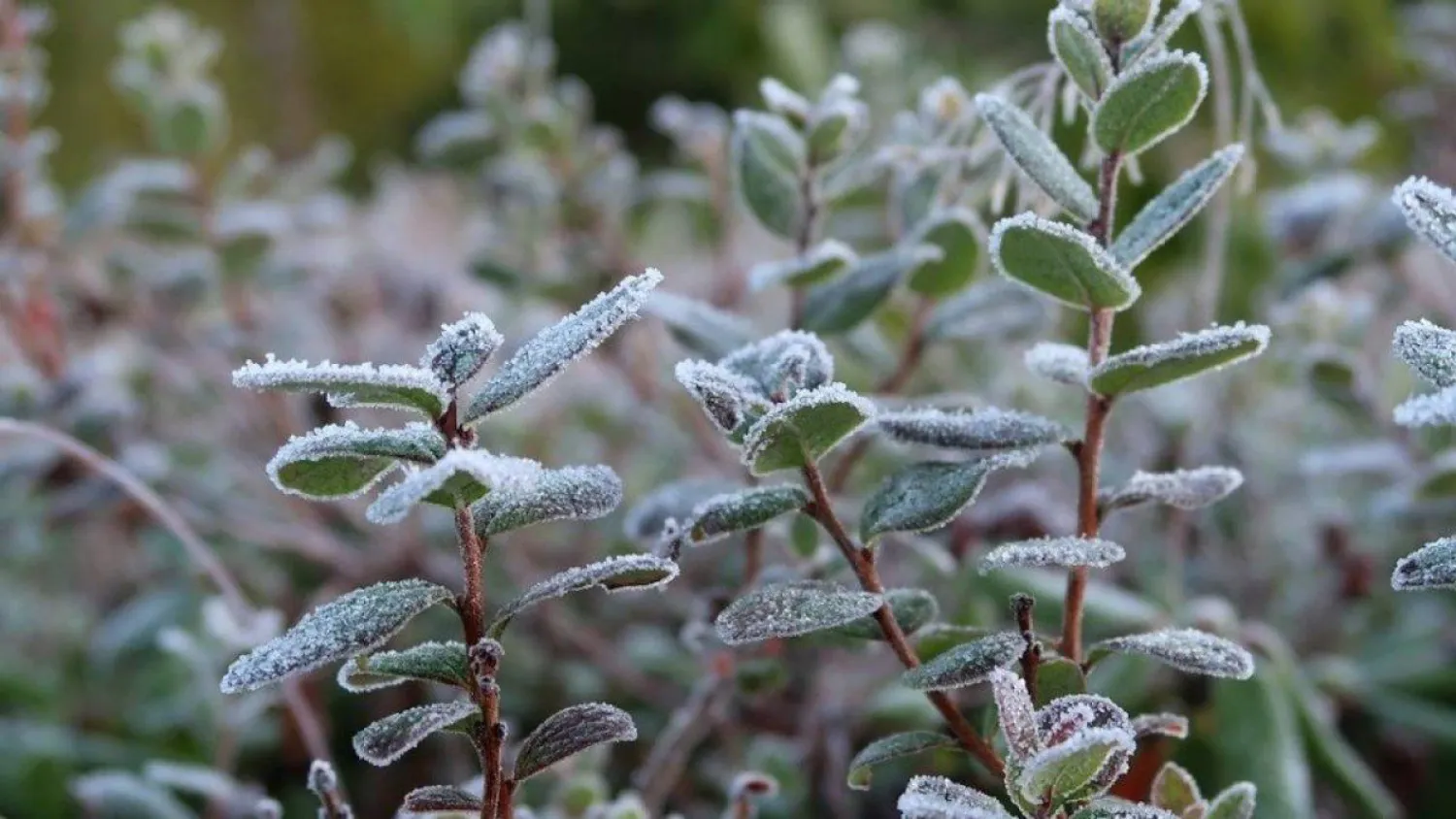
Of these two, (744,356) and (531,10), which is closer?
(744,356)

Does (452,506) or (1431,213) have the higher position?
(452,506)

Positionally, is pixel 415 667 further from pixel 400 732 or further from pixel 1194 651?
pixel 1194 651

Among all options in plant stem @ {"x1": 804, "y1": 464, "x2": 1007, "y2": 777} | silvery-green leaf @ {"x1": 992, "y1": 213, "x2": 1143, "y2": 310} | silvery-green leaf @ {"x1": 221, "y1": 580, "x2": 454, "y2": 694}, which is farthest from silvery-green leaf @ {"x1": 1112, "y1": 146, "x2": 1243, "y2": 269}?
silvery-green leaf @ {"x1": 221, "y1": 580, "x2": 454, "y2": 694}

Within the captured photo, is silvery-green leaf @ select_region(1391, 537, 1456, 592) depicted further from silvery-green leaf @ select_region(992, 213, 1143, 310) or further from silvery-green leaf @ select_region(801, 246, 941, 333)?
silvery-green leaf @ select_region(801, 246, 941, 333)

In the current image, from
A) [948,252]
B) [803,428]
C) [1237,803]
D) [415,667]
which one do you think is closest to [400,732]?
[415,667]

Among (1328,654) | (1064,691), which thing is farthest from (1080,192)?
(1328,654)

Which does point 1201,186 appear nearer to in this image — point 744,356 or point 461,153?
point 744,356
